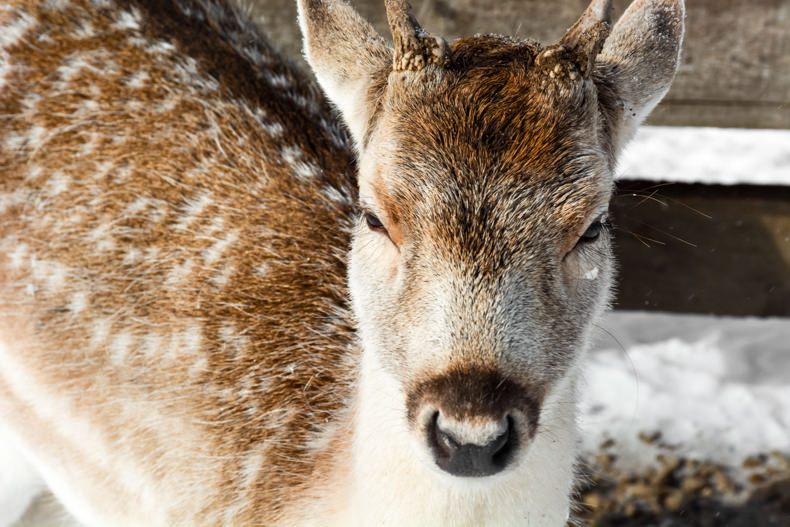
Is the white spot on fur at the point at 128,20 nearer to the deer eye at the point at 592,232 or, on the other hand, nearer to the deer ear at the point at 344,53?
the deer ear at the point at 344,53

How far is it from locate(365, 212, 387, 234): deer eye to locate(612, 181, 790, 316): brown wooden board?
9.04 ft

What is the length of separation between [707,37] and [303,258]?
8.94 feet

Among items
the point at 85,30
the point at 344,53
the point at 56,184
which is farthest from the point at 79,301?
the point at 344,53

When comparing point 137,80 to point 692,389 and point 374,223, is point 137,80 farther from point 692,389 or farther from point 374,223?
point 692,389

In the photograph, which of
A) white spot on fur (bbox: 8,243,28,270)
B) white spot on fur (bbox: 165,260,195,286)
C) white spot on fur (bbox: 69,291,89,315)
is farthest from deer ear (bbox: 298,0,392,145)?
white spot on fur (bbox: 8,243,28,270)

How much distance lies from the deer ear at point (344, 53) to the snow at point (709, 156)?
2.46 metres

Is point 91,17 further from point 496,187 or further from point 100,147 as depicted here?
point 496,187

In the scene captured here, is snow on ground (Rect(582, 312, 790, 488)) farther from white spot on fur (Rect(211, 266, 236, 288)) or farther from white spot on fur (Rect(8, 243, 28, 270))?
white spot on fur (Rect(8, 243, 28, 270))

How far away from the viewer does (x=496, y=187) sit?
222 cm

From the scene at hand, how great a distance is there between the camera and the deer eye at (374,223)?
8.02 ft

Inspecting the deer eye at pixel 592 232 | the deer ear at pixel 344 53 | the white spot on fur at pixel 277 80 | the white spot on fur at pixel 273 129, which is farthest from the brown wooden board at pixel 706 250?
the deer eye at pixel 592 232

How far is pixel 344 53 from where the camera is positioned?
2842 millimetres

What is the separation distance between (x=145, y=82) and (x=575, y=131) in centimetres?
182

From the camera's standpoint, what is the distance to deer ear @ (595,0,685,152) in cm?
267
